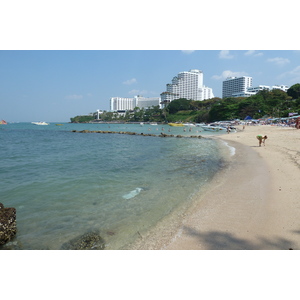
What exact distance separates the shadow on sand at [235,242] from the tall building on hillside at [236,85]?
180582 mm

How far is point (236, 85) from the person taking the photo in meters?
178

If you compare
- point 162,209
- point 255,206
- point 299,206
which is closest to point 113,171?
point 162,209

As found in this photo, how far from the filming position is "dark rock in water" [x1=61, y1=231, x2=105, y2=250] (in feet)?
16.0

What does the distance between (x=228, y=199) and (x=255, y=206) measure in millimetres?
954

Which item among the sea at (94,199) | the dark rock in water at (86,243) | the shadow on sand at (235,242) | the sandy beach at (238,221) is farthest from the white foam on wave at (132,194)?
the shadow on sand at (235,242)

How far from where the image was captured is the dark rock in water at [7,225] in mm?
5055

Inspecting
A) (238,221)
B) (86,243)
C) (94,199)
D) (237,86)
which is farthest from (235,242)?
(237,86)

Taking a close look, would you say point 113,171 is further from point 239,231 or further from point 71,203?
point 239,231

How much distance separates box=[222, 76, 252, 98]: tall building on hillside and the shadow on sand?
592ft

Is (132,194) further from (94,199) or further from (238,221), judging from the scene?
(238,221)

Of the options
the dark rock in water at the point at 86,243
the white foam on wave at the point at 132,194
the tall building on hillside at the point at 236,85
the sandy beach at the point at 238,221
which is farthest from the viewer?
the tall building on hillside at the point at 236,85

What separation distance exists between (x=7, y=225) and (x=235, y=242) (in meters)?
5.24

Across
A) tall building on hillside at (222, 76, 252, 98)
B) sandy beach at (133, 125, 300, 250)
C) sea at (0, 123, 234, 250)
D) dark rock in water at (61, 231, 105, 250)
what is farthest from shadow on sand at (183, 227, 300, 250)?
tall building on hillside at (222, 76, 252, 98)

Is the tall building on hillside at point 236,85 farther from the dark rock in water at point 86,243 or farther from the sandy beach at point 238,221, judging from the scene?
the dark rock in water at point 86,243
